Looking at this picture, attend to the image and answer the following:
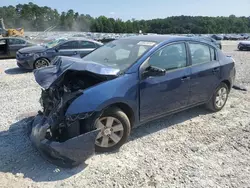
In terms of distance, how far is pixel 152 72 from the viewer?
3.69m

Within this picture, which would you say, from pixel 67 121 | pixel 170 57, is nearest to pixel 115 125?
pixel 67 121

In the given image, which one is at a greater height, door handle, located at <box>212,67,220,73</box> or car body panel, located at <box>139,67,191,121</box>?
door handle, located at <box>212,67,220,73</box>

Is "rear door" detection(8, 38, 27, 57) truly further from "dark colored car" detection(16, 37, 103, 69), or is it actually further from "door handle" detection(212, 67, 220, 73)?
"door handle" detection(212, 67, 220, 73)

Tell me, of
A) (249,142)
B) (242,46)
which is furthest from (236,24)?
(249,142)

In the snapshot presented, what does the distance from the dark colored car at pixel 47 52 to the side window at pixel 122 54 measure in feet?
17.9

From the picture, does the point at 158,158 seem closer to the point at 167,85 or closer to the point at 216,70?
the point at 167,85

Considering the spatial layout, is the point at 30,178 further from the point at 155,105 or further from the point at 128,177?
the point at 155,105

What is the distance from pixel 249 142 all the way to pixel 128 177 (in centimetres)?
227

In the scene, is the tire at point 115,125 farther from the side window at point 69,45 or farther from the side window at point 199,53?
the side window at point 69,45

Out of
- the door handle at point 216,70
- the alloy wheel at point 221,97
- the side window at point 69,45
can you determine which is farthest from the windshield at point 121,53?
the side window at point 69,45

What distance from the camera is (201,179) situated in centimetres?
299

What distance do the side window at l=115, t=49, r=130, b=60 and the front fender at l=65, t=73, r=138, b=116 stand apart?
572 mm

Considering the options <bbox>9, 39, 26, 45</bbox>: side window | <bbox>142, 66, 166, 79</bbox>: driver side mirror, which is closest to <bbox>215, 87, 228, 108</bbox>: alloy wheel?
<bbox>142, 66, 166, 79</bbox>: driver side mirror

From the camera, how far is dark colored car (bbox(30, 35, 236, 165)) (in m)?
3.10
